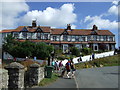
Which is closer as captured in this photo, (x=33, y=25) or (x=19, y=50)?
(x=19, y=50)

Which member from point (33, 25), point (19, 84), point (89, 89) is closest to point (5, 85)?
point (19, 84)

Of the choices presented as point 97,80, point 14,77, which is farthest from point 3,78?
point 97,80

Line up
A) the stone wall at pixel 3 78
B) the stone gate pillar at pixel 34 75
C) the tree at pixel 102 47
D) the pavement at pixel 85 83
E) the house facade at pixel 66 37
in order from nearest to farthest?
1. the stone wall at pixel 3 78
2. the pavement at pixel 85 83
3. the stone gate pillar at pixel 34 75
4. the house facade at pixel 66 37
5. the tree at pixel 102 47

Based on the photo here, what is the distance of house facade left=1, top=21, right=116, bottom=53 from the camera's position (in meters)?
55.2

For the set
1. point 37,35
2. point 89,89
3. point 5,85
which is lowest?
point 89,89

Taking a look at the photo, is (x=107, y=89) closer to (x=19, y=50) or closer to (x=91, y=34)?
(x=19, y=50)

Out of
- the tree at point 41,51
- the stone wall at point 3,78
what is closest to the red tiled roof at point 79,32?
the tree at point 41,51

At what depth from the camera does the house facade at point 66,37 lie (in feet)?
181

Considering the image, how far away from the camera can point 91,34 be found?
2279 inches

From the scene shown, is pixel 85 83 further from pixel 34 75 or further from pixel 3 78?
pixel 3 78

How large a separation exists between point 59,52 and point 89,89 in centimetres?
3743

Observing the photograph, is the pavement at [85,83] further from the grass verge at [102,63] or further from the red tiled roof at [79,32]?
the red tiled roof at [79,32]

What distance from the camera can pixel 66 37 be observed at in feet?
185

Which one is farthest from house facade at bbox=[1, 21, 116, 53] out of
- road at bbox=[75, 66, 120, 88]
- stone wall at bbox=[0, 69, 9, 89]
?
stone wall at bbox=[0, 69, 9, 89]
